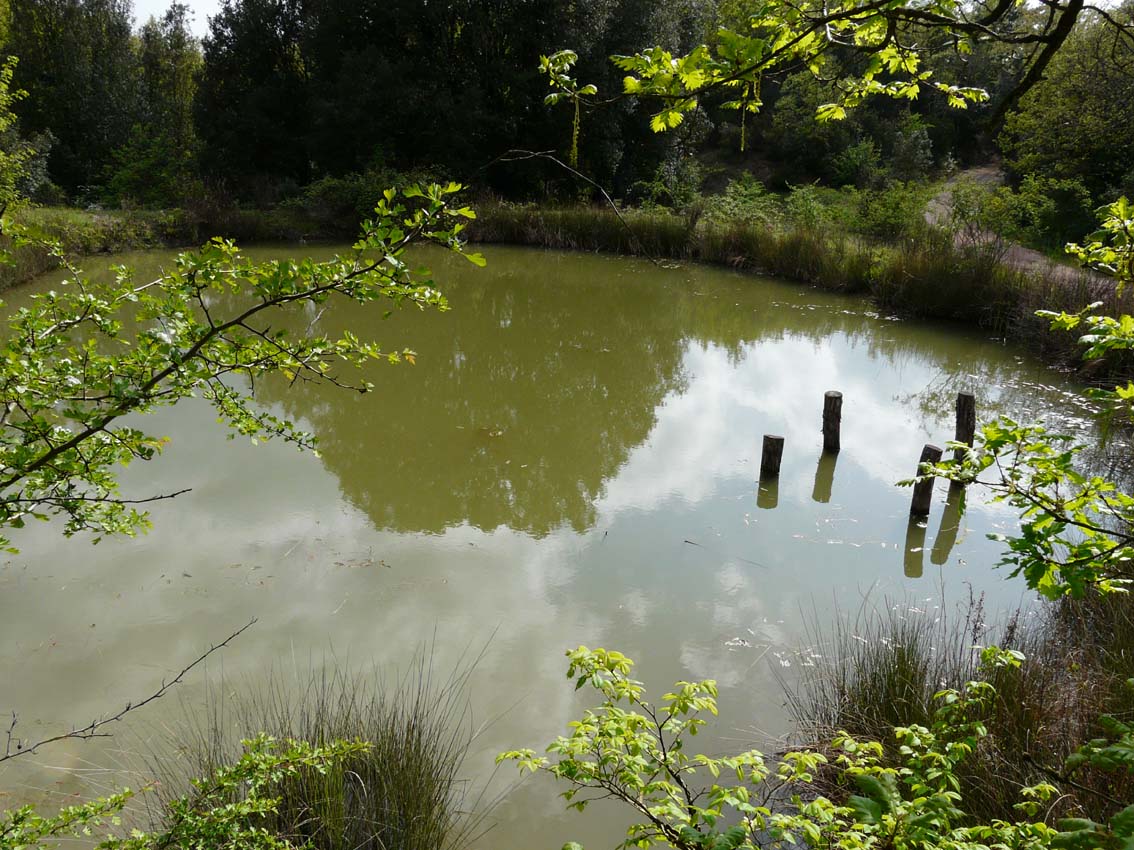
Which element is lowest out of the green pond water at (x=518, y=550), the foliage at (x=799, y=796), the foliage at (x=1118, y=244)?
the green pond water at (x=518, y=550)

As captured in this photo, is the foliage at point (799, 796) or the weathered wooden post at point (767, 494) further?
the weathered wooden post at point (767, 494)

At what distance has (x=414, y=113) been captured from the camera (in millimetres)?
15836

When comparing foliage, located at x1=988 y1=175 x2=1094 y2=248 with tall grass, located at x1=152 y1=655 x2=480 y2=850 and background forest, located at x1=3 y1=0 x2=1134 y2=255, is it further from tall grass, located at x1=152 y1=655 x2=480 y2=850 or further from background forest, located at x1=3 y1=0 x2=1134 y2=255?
tall grass, located at x1=152 y1=655 x2=480 y2=850

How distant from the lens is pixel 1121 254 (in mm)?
1812

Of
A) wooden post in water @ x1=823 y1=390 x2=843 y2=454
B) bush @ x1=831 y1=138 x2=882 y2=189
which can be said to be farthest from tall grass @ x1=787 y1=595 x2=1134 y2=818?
bush @ x1=831 y1=138 x2=882 y2=189

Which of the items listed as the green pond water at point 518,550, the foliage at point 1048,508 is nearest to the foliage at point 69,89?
the green pond water at point 518,550

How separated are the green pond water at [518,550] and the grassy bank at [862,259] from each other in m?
0.88

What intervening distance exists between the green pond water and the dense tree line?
26.7 feet

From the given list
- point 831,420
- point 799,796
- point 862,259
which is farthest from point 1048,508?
point 862,259

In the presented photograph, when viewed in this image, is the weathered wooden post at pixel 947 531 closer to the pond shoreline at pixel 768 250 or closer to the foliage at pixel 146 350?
the pond shoreline at pixel 768 250

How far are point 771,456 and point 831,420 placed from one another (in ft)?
2.30

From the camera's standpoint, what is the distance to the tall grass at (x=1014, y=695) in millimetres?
2109

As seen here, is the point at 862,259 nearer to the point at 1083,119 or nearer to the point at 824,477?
the point at 1083,119

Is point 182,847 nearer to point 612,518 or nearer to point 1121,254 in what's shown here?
point 1121,254
